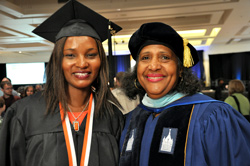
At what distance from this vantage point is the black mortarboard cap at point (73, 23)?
161 cm

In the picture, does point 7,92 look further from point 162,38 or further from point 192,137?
point 192,137

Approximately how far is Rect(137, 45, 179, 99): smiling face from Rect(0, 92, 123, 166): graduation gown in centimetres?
46

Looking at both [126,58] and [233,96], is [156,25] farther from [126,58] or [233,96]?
[126,58]

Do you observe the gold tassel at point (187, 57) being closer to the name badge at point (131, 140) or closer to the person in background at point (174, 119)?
the person in background at point (174, 119)

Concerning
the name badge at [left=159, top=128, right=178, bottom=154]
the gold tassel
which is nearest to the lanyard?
the name badge at [left=159, top=128, right=178, bottom=154]

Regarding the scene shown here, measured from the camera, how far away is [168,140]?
4.53ft

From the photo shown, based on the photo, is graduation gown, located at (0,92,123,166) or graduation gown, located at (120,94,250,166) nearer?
graduation gown, located at (120,94,250,166)

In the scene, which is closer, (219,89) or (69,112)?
(69,112)

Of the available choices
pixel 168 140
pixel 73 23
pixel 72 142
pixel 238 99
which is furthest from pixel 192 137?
pixel 238 99

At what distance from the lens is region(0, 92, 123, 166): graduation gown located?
56.6 inches

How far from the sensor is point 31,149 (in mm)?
1440

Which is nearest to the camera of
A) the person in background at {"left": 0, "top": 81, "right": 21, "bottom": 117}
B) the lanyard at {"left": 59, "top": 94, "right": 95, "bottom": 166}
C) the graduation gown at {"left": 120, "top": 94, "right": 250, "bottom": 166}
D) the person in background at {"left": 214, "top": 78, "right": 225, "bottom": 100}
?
the graduation gown at {"left": 120, "top": 94, "right": 250, "bottom": 166}

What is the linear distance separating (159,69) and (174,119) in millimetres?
330

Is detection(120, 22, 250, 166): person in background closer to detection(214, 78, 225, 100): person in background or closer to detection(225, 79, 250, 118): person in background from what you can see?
detection(225, 79, 250, 118): person in background
